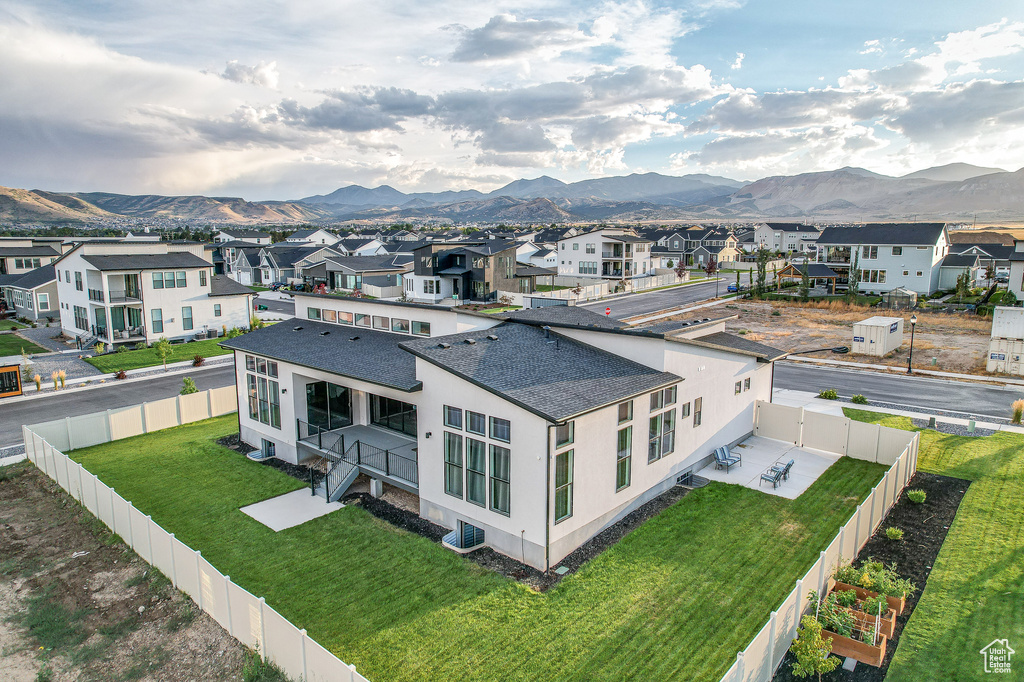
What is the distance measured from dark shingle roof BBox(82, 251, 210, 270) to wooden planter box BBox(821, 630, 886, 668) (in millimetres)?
47698

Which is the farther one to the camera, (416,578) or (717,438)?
(717,438)

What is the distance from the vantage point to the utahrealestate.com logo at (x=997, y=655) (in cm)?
1065

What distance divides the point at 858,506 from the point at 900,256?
64072mm

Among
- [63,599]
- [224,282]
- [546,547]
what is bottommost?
[63,599]

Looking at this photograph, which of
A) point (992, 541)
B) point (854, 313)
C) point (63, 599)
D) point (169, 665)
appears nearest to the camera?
point (169, 665)

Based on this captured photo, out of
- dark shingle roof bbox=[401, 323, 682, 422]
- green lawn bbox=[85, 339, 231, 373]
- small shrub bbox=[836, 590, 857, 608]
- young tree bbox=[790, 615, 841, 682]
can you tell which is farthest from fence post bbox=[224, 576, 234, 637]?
green lawn bbox=[85, 339, 231, 373]

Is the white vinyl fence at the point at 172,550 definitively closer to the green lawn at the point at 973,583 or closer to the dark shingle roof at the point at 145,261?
the green lawn at the point at 973,583

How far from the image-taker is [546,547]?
13836 mm

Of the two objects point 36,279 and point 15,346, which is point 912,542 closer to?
point 15,346

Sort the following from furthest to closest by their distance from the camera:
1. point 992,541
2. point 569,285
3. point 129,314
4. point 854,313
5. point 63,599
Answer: point 569,285, point 854,313, point 129,314, point 992,541, point 63,599

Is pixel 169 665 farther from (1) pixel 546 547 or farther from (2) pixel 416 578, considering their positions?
(1) pixel 546 547

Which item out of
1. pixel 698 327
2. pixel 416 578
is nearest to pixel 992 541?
pixel 698 327

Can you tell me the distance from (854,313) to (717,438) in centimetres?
4485

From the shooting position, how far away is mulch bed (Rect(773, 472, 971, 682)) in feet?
35.3
